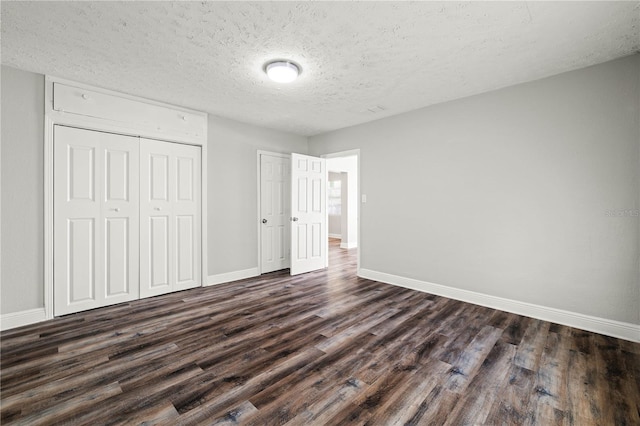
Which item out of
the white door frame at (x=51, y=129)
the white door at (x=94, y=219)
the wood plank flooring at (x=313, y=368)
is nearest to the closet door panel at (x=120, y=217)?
the white door at (x=94, y=219)

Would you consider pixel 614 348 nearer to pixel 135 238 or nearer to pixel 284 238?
pixel 284 238

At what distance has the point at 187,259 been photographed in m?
4.00

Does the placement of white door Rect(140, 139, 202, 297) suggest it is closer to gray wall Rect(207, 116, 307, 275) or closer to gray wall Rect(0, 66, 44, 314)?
gray wall Rect(207, 116, 307, 275)

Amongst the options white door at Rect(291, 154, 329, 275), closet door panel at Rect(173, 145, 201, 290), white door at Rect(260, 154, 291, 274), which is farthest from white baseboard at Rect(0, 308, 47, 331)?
white door at Rect(291, 154, 329, 275)

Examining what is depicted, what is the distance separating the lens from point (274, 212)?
16.5 ft

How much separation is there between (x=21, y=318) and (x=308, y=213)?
3758 millimetres

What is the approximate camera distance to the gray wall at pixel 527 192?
2.58m

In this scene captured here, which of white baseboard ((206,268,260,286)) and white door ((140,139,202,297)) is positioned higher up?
white door ((140,139,202,297))

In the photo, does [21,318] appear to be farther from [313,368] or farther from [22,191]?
[313,368]

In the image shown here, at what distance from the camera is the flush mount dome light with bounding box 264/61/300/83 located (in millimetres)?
2600

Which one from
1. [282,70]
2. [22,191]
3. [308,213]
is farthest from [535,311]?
[22,191]

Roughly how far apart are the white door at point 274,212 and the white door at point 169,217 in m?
1.11

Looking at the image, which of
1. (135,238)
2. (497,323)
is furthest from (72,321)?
(497,323)

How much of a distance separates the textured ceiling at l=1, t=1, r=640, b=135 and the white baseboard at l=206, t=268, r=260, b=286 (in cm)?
260
